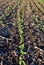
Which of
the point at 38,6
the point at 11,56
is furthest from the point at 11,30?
the point at 38,6

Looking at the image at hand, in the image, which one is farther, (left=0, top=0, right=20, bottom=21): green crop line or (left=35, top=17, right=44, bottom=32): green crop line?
(left=0, top=0, right=20, bottom=21): green crop line

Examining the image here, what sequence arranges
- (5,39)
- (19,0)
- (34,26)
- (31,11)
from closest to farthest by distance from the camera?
(5,39), (34,26), (31,11), (19,0)

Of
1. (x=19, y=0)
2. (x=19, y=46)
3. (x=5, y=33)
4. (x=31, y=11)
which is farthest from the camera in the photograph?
(x=19, y=0)

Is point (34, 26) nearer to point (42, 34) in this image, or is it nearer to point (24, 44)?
point (42, 34)

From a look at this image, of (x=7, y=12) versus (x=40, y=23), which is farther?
(x=7, y=12)

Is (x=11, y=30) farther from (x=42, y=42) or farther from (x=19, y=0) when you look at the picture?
(x=19, y=0)

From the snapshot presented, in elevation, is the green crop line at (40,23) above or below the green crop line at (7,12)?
below

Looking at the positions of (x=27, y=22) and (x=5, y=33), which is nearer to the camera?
(x=5, y=33)

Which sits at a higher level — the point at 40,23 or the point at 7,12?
the point at 7,12

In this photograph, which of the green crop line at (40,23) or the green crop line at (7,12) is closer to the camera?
the green crop line at (40,23)

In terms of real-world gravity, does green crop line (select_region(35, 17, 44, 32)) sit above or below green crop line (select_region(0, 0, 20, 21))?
below
